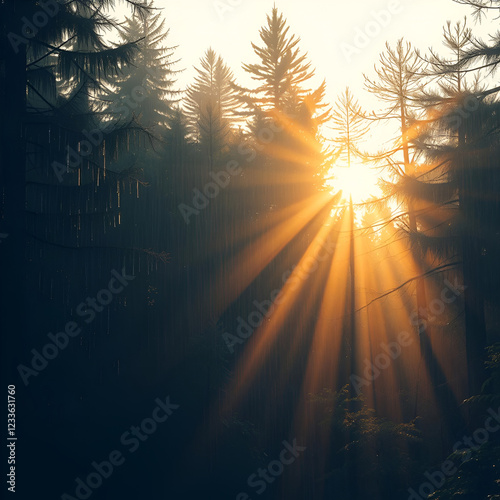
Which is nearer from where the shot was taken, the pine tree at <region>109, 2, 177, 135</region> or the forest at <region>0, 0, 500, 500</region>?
the forest at <region>0, 0, 500, 500</region>

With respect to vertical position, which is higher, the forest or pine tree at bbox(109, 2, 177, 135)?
pine tree at bbox(109, 2, 177, 135)

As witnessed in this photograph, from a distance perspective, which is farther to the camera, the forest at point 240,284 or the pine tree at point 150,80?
the pine tree at point 150,80

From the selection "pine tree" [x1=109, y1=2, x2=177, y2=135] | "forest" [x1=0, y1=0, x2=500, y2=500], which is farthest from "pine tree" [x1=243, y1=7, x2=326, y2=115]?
"pine tree" [x1=109, y1=2, x2=177, y2=135]

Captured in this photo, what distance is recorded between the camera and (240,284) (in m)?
19.8

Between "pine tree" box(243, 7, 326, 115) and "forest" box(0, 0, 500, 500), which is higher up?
"pine tree" box(243, 7, 326, 115)

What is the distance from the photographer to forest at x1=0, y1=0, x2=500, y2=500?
8516mm

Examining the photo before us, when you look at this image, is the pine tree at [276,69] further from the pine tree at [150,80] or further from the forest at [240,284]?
the pine tree at [150,80]

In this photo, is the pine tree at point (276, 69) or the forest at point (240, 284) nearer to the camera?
the forest at point (240, 284)

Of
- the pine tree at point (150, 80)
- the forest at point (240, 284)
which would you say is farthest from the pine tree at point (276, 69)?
the pine tree at point (150, 80)

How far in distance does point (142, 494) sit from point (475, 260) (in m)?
11.1

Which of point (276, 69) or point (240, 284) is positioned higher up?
point (276, 69)

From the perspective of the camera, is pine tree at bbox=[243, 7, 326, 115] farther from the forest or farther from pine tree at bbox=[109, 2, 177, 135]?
pine tree at bbox=[109, 2, 177, 135]

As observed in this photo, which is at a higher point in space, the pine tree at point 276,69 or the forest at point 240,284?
the pine tree at point 276,69

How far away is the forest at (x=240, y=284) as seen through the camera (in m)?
8.52
